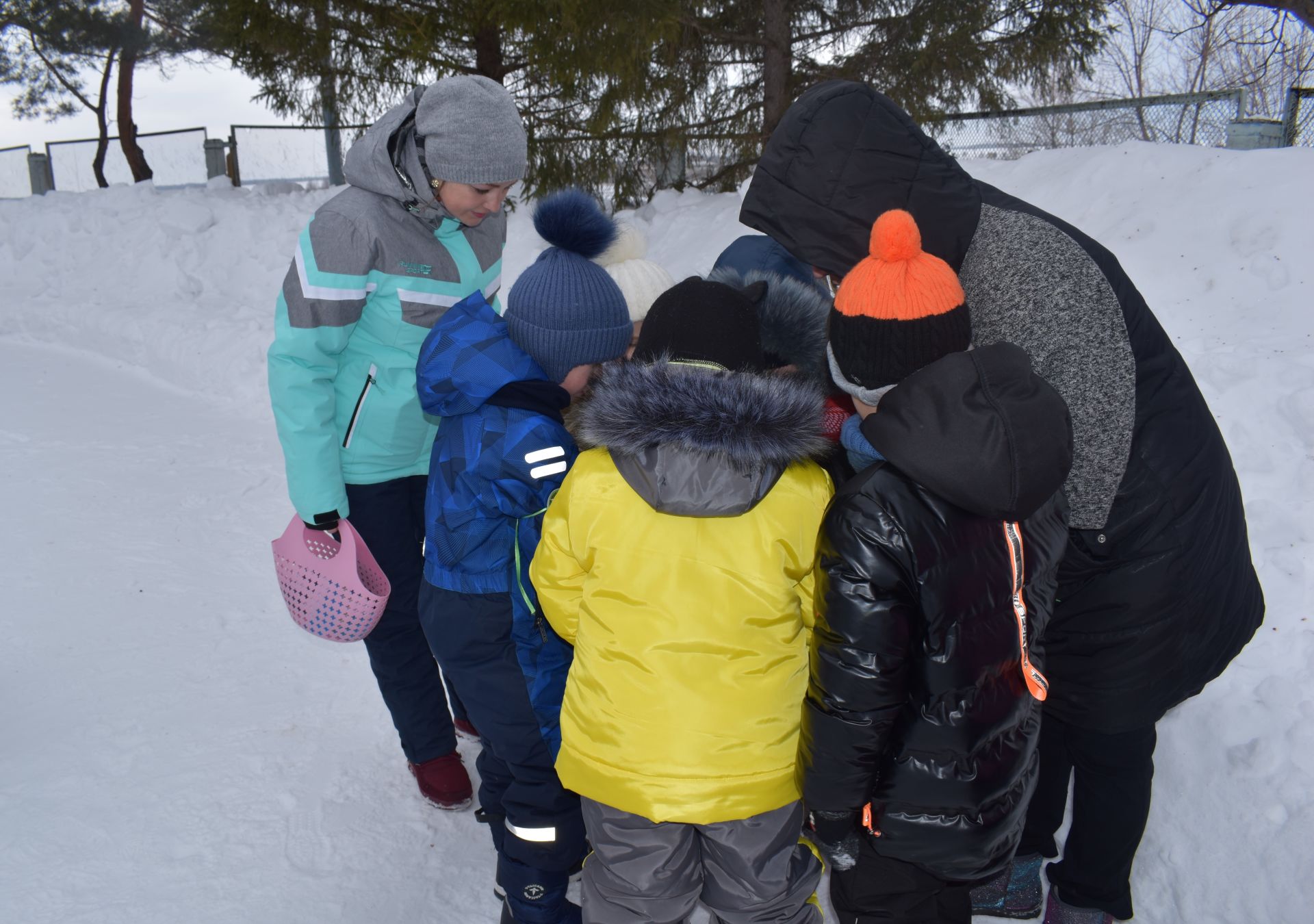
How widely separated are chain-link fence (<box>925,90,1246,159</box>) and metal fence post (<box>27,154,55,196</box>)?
53.8ft

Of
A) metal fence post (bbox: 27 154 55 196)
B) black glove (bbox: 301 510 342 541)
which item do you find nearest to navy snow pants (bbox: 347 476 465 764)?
black glove (bbox: 301 510 342 541)

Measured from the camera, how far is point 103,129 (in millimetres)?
17422

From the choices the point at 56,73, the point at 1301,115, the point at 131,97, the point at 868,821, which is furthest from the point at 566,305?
the point at 56,73

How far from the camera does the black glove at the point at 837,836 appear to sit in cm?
181

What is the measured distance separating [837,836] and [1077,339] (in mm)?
1003

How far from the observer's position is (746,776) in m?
1.82

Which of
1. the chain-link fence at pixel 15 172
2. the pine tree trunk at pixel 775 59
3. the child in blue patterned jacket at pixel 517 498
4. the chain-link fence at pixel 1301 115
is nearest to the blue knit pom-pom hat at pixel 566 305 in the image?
the child in blue patterned jacket at pixel 517 498

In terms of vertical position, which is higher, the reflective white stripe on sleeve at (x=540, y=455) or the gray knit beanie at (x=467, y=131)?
the gray knit beanie at (x=467, y=131)

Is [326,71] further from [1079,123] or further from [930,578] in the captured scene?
[930,578]

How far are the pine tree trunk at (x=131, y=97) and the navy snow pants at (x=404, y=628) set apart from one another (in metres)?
15.3

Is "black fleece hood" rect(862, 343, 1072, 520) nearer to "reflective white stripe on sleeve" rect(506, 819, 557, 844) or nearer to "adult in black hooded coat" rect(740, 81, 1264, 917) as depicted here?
"adult in black hooded coat" rect(740, 81, 1264, 917)

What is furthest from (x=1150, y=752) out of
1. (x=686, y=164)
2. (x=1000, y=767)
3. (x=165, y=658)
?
(x=686, y=164)

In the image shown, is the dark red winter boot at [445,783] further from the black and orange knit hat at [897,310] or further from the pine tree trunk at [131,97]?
the pine tree trunk at [131,97]

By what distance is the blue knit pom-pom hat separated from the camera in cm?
209
